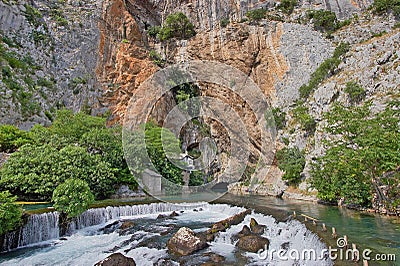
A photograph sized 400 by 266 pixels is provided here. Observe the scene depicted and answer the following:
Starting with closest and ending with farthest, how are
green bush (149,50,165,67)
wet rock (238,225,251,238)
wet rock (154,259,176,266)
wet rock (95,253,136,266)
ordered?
wet rock (95,253,136,266)
wet rock (154,259,176,266)
wet rock (238,225,251,238)
green bush (149,50,165,67)

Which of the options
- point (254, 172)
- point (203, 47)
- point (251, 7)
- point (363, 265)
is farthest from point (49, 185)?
point (251, 7)

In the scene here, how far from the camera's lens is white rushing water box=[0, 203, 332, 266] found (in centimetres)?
855

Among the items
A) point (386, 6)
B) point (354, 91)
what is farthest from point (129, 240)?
point (386, 6)

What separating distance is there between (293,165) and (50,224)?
1770 centimetres

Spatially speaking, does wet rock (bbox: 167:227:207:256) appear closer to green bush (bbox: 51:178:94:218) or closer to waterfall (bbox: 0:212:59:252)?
green bush (bbox: 51:178:94:218)

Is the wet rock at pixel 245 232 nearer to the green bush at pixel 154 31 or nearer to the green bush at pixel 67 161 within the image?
the green bush at pixel 67 161

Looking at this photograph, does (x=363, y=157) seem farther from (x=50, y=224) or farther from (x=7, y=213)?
(x=7, y=213)

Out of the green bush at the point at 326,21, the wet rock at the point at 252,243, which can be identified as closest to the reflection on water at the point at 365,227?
the wet rock at the point at 252,243

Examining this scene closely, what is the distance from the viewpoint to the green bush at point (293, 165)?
21.2 m

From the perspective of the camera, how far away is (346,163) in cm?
1316

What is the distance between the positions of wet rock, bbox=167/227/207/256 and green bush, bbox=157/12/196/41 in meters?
29.5

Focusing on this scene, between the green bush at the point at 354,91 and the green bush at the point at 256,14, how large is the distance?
15688 millimetres

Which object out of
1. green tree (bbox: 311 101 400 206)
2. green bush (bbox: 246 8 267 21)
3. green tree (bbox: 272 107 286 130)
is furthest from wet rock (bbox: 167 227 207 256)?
green bush (bbox: 246 8 267 21)

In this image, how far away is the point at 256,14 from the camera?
1221 inches
